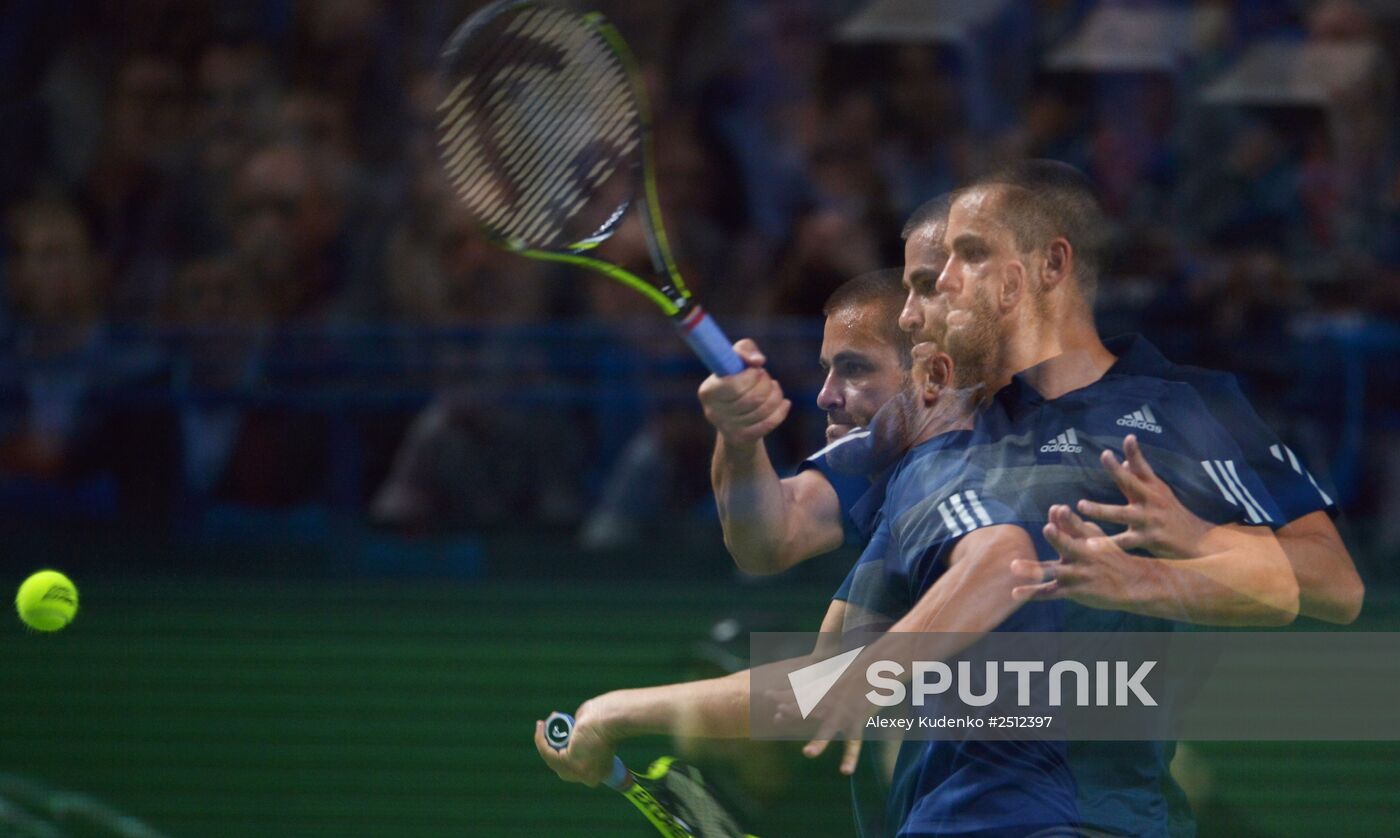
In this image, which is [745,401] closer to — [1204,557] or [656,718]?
[656,718]

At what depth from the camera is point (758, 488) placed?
2.38 metres

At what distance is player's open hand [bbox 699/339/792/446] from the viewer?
2.15 m

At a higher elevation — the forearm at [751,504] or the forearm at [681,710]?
the forearm at [751,504]

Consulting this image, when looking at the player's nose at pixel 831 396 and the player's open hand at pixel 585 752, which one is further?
the player's nose at pixel 831 396

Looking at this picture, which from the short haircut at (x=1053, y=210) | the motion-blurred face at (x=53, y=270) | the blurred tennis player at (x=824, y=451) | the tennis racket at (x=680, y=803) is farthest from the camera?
the motion-blurred face at (x=53, y=270)

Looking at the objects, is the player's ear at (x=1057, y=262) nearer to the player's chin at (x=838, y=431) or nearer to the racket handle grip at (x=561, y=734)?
the player's chin at (x=838, y=431)

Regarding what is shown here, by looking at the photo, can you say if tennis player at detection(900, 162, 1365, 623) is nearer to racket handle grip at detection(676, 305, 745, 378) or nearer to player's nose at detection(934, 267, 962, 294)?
player's nose at detection(934, 267, 962, 294)

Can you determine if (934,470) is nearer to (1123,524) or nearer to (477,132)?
(1123,524)

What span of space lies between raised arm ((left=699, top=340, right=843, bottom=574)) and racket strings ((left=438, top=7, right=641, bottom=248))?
0.40 metres

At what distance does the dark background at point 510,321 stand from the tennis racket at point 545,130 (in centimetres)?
255

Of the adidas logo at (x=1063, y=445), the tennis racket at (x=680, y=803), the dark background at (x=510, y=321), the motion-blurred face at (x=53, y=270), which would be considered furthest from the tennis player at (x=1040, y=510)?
the motion-blurred face at (x=53, y=270)

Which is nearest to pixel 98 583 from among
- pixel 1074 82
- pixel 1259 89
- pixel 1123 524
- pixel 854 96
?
pixel 854 96

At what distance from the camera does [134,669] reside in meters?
5.43

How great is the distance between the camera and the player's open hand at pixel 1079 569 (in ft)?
6.50
